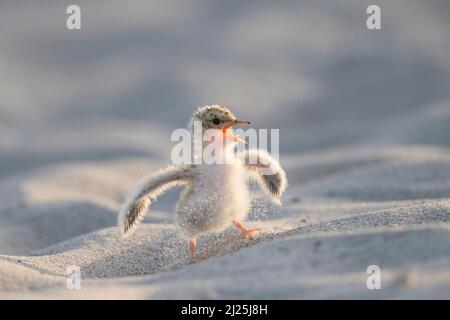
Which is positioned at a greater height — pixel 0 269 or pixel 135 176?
pixel 135 176

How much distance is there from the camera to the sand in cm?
332

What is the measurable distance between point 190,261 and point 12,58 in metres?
12.8

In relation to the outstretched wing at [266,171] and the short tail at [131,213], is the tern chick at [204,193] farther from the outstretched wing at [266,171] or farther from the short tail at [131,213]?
the outstretched wing at [266,171]

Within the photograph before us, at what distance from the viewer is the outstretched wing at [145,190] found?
4.26 meters

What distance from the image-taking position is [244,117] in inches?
487

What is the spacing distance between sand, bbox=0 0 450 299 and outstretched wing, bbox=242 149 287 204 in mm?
215

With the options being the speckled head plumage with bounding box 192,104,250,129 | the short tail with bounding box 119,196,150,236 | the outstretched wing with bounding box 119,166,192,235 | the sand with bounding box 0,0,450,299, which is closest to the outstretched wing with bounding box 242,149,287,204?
the sand with bounding box 0,0,450,299

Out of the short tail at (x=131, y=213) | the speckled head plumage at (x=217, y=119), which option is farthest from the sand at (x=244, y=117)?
the speckled head plumage at (x=217, y=119)

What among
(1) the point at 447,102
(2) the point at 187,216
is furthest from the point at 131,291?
(1) the point at 447,102

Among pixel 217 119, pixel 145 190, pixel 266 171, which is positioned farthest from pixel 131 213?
pixel 266 171

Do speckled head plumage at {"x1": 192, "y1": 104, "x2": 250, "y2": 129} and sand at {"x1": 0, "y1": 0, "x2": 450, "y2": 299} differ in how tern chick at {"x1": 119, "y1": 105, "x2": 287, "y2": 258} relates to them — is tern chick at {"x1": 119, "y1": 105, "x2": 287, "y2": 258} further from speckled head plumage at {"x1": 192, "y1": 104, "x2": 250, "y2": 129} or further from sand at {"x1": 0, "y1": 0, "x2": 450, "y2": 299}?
sand at {"x1": 0, "y1": 0, "x2": 450, "y2": 299}
